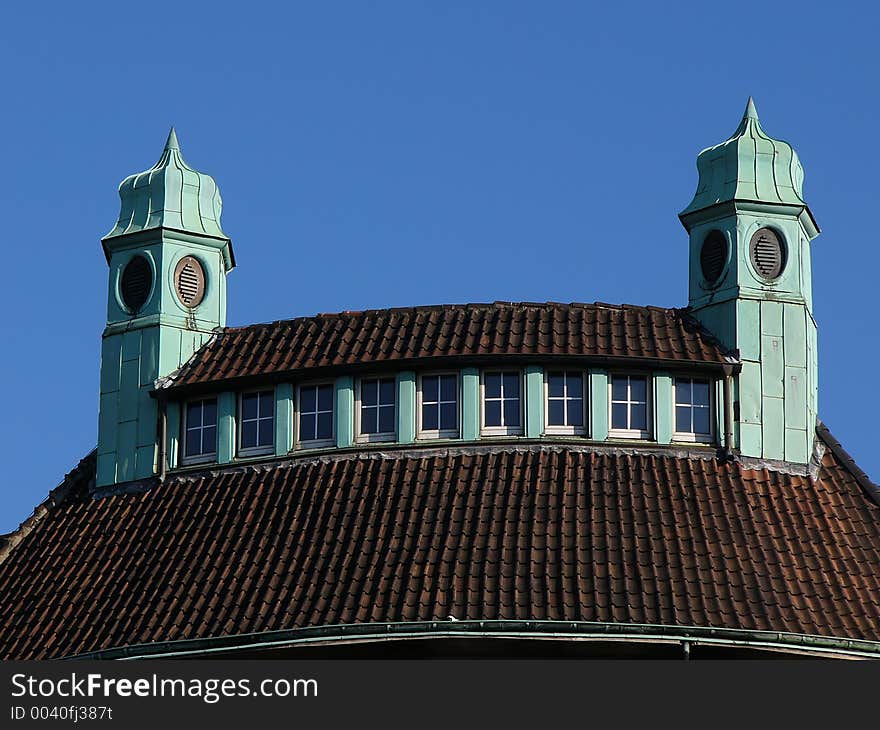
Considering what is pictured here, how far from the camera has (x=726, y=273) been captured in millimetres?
59344

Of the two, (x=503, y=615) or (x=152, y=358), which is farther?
(x=152, y=358)

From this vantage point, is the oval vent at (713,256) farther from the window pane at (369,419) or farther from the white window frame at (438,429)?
the window pane at (369,419)

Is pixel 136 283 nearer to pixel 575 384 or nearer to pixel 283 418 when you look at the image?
pixel 283 418

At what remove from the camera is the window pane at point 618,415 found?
56.8 m

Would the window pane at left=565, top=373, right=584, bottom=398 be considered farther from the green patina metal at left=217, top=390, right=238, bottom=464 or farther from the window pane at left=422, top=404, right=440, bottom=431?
the green patina metal at left=217, top=390, right=238, bottom=464

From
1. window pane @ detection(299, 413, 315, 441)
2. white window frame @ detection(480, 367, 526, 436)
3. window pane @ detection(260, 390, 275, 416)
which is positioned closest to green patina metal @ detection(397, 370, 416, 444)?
white window frame @ detection(480, 367, 526, 436)

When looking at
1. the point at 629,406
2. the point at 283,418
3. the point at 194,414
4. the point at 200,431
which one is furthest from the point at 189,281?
the point at 629,406

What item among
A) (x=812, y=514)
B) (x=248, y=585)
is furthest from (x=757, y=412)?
(x=248, y=585)

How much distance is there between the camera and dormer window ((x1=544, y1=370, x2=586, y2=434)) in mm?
56656

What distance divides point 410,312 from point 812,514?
31.9 feet

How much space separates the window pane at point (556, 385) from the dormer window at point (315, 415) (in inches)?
183

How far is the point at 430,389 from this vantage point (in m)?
57.3

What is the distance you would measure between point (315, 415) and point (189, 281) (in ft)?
19.9

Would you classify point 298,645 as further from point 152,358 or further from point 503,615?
point 152,358
